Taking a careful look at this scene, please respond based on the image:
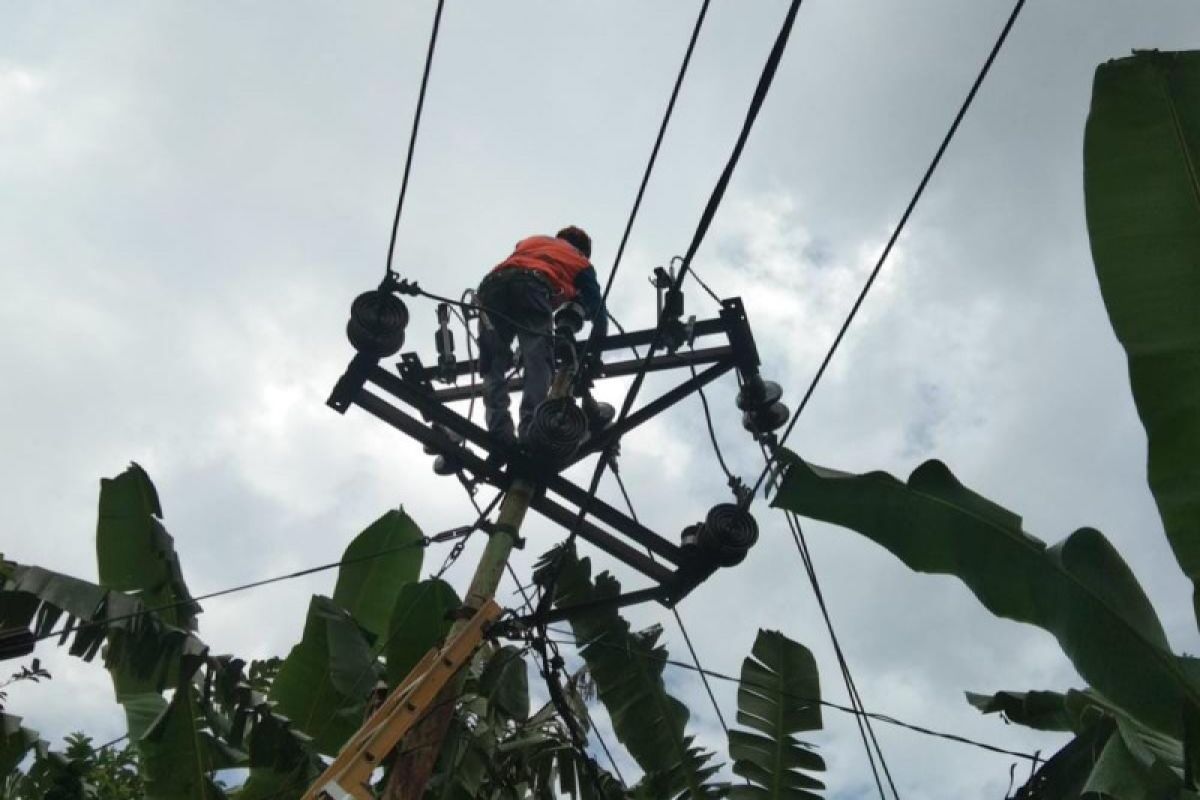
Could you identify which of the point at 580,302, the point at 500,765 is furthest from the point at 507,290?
the point at 500,765

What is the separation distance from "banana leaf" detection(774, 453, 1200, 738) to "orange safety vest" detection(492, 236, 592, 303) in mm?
3013

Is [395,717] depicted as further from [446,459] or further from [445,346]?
[445,346]

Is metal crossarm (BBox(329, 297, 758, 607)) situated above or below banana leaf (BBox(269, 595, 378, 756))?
above

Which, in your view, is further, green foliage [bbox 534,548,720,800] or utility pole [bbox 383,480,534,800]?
green foliage [bbox 534,548,720,800]

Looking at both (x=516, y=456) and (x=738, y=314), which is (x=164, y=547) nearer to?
(x=516, y=456)

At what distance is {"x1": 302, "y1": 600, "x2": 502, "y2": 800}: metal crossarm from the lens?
154 inches

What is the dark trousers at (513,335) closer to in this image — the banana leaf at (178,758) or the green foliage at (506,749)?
the green foliage at (506,749)

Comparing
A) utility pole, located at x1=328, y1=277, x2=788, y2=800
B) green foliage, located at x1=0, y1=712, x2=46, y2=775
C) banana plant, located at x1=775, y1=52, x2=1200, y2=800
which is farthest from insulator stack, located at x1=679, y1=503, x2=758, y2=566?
green foliage, located at x1=0, y1=712, x2=46, y2=775

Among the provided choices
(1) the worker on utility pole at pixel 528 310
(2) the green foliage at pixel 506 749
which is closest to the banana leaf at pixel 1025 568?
(2) the green foliage at pixel 506 749

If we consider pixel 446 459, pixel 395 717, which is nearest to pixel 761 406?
pixel 446 459

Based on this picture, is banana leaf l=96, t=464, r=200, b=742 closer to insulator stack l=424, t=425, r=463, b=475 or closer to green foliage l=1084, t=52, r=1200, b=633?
insulator stack l=424, t=425, r=463, b=475

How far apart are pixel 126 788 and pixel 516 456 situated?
595cm

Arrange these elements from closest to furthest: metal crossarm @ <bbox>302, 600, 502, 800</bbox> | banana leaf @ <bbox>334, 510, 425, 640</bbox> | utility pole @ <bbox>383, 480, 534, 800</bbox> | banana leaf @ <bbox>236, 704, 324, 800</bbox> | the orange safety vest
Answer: metal crossarm @ <bbox>302, 600, 502, 800</bbox>, utility pole @ <bbox>383, 480, 534, 800</bbox>, banana leaf @ <bbox>236, 704, 324, 800</bbox>, banana leaf @ <bbox>334, 510, 425, 640</bbox>, the orange safety vest

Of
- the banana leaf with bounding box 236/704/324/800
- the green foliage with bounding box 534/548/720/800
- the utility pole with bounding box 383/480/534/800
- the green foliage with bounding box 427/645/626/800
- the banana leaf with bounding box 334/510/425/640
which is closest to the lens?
the utility pole with bounding box 383/480/534/800
